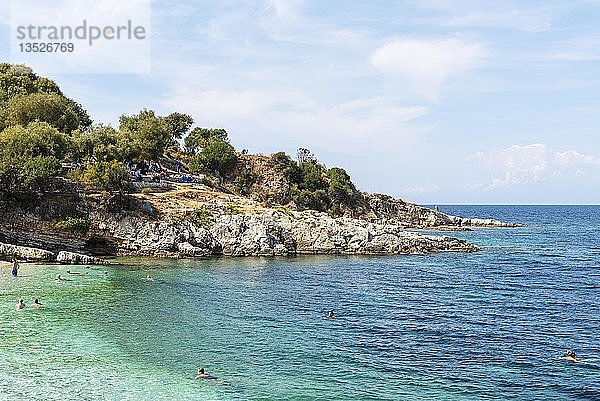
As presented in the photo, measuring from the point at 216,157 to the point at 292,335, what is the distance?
90.2m

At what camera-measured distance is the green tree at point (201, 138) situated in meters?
131

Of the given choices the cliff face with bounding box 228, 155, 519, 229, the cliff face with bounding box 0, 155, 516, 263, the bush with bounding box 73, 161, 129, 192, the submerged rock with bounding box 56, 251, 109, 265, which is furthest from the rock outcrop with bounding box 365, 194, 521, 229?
the submerged rock with bounding box 56, 251, 109, 265

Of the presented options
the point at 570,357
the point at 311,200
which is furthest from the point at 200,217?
the point at 311,200

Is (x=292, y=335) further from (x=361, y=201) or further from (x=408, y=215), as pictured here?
(x=408, y=215)

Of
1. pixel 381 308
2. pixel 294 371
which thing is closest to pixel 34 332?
pixel 294 371

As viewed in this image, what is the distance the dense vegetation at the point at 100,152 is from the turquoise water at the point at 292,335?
1721 centimetres

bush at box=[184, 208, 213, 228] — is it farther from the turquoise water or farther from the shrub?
the shrub

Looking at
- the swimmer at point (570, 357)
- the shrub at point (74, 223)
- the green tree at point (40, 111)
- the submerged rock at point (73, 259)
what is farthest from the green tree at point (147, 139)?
the swimmer at point (570, 357)

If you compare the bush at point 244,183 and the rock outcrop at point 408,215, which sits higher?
the bush at point 244,183

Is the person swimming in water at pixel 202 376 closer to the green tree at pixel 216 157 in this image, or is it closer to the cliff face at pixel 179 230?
the cliff face at pixel 179 230

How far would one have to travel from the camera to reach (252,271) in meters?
64.4

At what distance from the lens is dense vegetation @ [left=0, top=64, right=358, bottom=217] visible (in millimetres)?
70875

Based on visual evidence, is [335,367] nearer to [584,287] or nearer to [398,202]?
[584,287]

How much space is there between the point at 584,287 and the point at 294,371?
4384 centimetres
